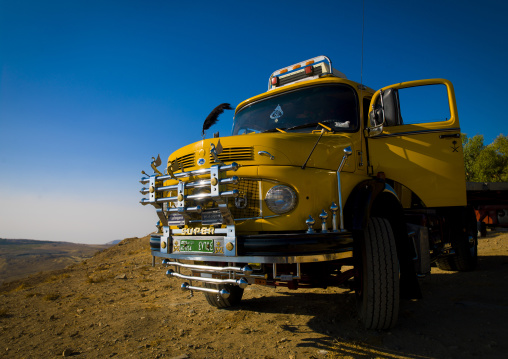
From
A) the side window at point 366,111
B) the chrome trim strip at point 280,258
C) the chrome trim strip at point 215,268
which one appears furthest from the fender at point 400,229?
the chrome trim strip at point 215,268

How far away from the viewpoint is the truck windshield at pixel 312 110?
3.79 meters

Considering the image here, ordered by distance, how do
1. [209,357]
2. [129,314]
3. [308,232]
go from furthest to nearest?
[129,314] < [209,357] < [308,232]

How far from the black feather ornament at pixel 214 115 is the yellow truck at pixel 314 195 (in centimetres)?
50

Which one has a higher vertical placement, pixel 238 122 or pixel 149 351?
pixel 238 122

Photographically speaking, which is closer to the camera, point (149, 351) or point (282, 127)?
point (149, 351)

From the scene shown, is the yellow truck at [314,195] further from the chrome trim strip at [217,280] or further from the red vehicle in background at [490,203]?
the red vehicle in background at [490,203]

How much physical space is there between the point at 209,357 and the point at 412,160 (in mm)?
3273

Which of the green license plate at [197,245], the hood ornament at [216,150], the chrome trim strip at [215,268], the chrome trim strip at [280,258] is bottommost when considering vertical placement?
the chrome trim strip at [215,268]

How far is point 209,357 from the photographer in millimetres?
2848

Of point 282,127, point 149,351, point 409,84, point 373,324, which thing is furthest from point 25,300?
point 409,84

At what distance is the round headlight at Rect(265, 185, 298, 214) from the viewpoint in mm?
2809

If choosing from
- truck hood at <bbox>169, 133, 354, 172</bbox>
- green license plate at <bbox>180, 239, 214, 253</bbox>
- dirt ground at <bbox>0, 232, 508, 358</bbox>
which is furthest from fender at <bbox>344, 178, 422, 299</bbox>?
green license plate at <bbox>180, 239, 214, 253</bbox>

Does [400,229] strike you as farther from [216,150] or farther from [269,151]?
[216,150]

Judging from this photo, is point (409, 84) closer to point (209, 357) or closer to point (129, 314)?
point (209, 357)
